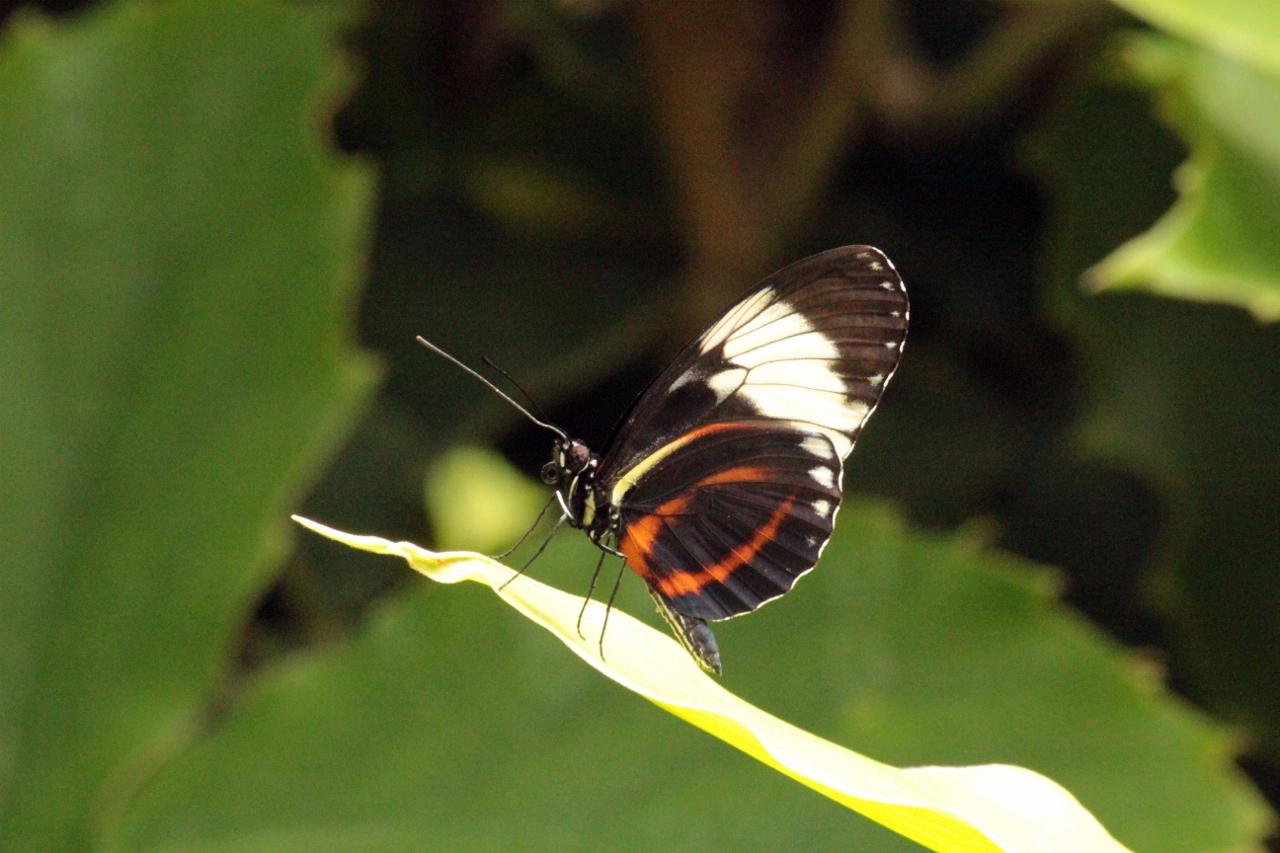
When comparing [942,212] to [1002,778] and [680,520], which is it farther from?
[1002,778]

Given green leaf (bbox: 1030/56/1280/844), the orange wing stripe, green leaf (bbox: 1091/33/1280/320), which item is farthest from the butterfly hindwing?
green leaf (bbox: 1030/56/1280/844)

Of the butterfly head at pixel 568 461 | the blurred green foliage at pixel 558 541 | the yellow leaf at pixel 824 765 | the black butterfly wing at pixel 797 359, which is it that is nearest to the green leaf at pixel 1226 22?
the blurred green foliage at pixel 558 541

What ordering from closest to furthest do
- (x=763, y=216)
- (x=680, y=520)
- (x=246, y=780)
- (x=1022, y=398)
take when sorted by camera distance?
(x=680, y=520)
(x=246, y=780)
(x=763, y=216)
(x=1022, y=398)

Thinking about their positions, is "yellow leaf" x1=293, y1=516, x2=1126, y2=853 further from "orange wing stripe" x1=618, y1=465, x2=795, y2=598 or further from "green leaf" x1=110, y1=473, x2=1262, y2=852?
"green leaf" x1=110, y1=473, x2=1262, y2=852

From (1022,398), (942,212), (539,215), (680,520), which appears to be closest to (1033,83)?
(942,212)

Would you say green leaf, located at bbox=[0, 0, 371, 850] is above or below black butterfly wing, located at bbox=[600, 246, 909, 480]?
below
